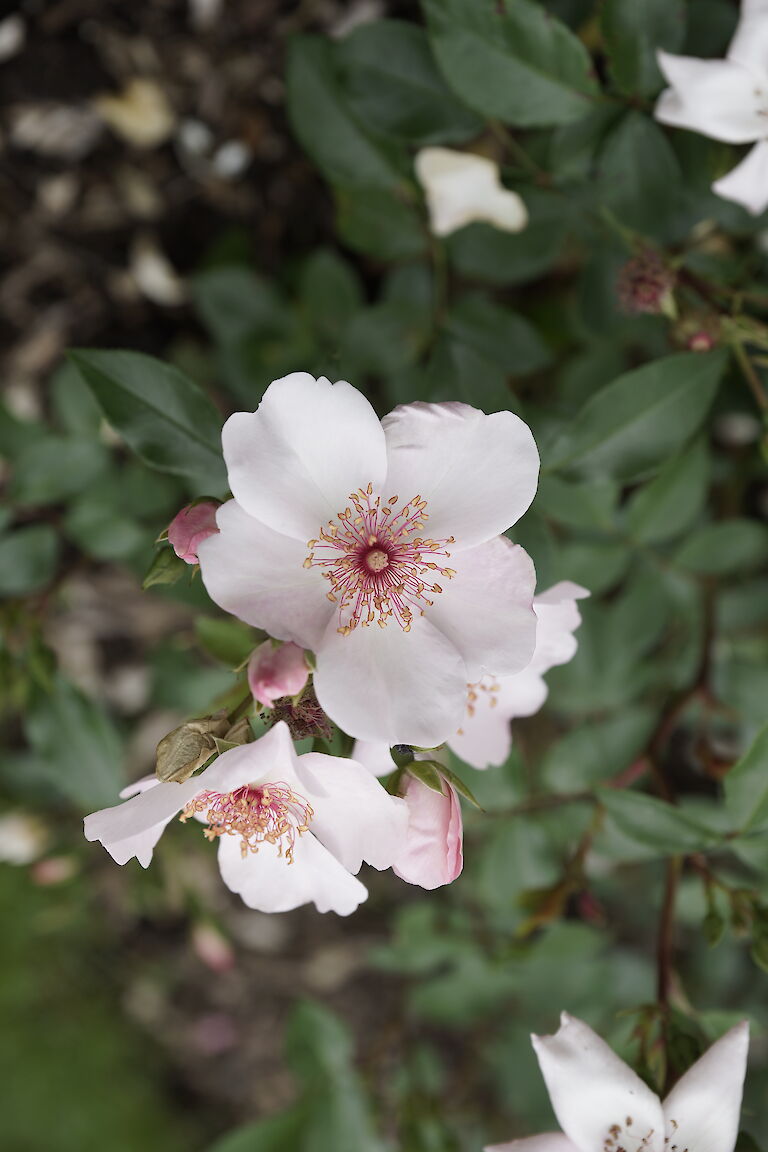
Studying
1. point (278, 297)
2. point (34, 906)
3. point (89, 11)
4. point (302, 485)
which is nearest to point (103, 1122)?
point (34, 906)

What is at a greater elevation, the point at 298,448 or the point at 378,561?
the point at 298,448

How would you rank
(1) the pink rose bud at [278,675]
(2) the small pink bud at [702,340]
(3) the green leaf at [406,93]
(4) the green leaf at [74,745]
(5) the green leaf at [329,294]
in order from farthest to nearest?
1. (5) the green leaf at [329,294]
2. (4) the green leaf at [74,745]
3. (3) the green leaf at [406,93]
4. (2) the small pink bud at [702,340]
5. (1) the pink rose bud at [278,675]

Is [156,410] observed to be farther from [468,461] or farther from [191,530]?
[468,461]

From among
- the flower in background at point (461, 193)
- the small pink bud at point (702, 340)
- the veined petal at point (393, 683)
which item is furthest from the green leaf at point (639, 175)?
the veined petal at point (393, 683)

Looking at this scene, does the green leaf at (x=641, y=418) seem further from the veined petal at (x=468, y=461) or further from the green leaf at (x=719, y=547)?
the green leaf at (x=719, y=547)

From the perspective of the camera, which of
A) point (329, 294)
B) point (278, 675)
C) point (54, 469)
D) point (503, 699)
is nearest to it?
point (278, 675)

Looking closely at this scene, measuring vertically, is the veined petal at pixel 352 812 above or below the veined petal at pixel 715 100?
below

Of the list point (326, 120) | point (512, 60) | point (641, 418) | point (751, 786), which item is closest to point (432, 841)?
point (751, 786)

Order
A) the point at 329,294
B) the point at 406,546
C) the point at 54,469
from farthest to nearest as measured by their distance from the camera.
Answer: the point at 329,294, the point at 54,469, the point at 406,546
